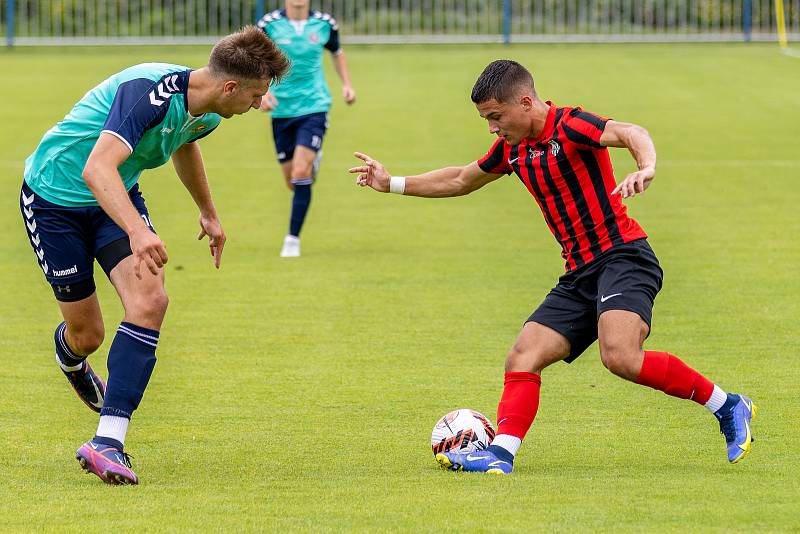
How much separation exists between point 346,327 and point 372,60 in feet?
68.1

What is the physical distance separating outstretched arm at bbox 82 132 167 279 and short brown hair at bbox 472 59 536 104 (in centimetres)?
158

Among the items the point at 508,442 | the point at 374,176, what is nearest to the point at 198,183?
the point at 374,176

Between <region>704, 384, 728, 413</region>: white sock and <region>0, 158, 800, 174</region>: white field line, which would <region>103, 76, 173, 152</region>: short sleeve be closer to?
<region>704, 384, 728, 413</region>: white sock

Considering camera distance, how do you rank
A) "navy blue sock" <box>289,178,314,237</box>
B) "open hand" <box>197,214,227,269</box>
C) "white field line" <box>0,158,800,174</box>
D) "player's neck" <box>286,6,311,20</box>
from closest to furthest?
"open hand" <box>197,214,227,269</box> < "navy blue sock" <box>289,178,314,237</box> < "player's neck" <box>286,6,311,20</box> < "white field line" <box>0,158,800,174</box>

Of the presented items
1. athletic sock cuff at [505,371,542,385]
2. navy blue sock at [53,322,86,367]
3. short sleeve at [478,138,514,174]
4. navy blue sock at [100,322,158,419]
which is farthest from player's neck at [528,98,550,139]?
navy blue sock at [53,322,86,367]

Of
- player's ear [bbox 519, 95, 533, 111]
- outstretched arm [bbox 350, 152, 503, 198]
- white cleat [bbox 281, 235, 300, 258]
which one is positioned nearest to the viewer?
player's ear [bbox 519, 95, 533, 111]

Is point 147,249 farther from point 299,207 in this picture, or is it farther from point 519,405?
point 299,207

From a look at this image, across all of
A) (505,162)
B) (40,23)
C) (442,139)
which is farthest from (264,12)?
(505,162)

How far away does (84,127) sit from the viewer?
20.8 ft

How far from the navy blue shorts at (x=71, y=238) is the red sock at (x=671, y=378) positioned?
7.60ft

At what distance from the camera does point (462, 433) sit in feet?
20.8

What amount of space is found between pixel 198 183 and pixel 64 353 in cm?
111

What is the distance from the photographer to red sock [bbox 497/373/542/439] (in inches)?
244

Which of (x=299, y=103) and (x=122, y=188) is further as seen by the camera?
(x=299, y=103)
